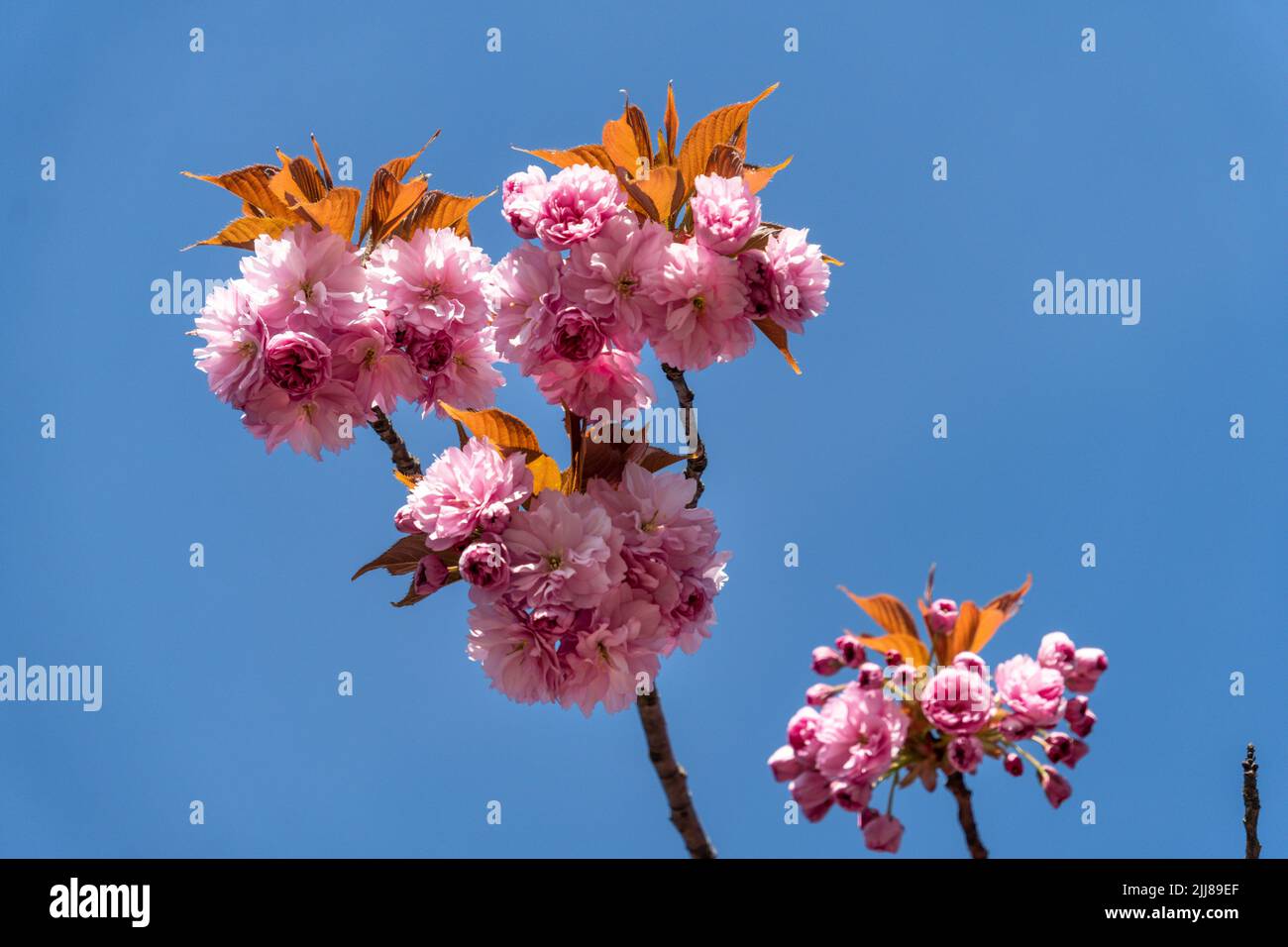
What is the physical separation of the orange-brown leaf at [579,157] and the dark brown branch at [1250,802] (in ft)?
6.24

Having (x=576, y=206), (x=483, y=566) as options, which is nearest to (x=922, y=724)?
(x=483, y=566)

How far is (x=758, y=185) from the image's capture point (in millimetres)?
2346

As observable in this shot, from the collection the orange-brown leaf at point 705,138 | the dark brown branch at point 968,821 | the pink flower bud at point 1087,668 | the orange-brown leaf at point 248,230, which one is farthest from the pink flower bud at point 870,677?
the orange-brown leaf at point 248,230

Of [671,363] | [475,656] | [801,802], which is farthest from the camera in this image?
[671,363]

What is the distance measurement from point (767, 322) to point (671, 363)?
25cm

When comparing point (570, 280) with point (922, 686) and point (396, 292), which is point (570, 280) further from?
point (922, 686)

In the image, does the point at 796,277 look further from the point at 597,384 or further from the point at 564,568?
the point at 564,568

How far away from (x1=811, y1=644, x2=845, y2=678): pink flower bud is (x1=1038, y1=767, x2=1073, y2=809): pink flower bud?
0.37m

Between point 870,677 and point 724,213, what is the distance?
1012 mm

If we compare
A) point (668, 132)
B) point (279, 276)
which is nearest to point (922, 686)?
point (668, 132)

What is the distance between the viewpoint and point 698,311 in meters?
2.33

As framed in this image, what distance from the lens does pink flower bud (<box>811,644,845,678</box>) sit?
6.13ft

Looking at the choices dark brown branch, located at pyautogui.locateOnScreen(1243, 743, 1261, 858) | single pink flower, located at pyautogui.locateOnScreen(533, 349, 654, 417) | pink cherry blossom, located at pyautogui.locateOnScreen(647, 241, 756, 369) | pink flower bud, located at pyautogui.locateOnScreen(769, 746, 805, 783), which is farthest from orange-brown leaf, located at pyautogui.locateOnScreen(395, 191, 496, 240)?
dark brown branch, located at pyautogui.locateOnScreen(1243, 743, 1261, 858)

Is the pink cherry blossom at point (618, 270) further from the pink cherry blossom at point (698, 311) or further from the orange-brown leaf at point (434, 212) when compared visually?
the orange-brown leaf at point (434, 212)
